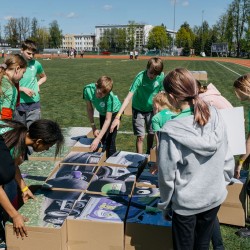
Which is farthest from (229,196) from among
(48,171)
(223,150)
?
(48,171)

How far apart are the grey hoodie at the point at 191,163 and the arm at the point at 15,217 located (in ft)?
3.48

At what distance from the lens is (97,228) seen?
2.61m

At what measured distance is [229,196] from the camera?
331 cm

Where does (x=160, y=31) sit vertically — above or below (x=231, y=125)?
above

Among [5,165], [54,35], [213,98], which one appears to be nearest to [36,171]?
[5,165]

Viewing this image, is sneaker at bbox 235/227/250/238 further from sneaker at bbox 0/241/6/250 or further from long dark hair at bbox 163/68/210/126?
sneaker at bbox 0/241/6/250

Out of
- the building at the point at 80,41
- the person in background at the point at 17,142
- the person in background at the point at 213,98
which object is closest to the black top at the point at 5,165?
the person in background at the point at 17,142

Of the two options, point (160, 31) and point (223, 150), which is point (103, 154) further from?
point (160, 31)

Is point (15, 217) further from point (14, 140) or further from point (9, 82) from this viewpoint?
point (9, 82)

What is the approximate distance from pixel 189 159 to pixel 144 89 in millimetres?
2673

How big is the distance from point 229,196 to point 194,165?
1463 mm

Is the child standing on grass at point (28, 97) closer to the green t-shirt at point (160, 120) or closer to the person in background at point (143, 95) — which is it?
A: the person in background at point (143, 95)

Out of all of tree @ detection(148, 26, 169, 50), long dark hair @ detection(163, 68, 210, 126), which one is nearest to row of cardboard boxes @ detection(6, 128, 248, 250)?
long dark hair @ detection(163, 68, 210, 126)

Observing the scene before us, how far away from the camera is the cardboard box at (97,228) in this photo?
2.59 metres
